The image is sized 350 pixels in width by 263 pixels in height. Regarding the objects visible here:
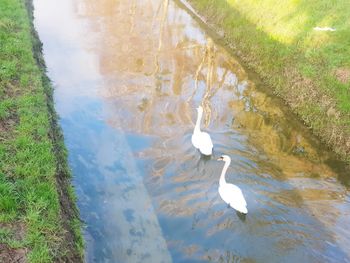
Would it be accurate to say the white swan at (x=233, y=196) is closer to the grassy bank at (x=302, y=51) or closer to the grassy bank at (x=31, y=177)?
the grassy bank at (x=31, y=177)

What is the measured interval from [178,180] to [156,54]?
9423 mm

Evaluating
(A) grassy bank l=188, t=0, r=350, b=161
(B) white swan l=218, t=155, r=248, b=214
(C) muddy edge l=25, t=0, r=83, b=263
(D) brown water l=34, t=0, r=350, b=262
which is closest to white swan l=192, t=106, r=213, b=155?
(D) brown water l=34, t=0, r=350, b=262

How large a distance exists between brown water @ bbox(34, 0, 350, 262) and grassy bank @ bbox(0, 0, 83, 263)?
0.88 meters

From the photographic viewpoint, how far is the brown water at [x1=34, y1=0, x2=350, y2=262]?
9.68 meters

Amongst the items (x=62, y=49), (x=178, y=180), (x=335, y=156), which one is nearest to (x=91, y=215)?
(x=178, y=180)

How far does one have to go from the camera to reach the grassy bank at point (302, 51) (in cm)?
1466

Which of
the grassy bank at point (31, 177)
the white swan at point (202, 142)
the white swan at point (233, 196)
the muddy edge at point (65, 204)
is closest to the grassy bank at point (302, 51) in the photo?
the white swan at point (202, 142)

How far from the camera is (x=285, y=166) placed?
42.2 ft

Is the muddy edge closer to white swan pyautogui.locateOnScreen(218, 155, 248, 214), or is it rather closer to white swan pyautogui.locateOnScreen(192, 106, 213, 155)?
white swan pyautogui.locateOnScreen(218, 155, 248, 214)

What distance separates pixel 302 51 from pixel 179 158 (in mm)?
8357

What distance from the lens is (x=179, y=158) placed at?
1263 cm

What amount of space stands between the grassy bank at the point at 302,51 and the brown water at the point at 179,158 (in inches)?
26.4

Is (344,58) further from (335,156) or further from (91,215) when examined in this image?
(91,215)

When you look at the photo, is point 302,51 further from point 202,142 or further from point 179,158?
point 179,158
